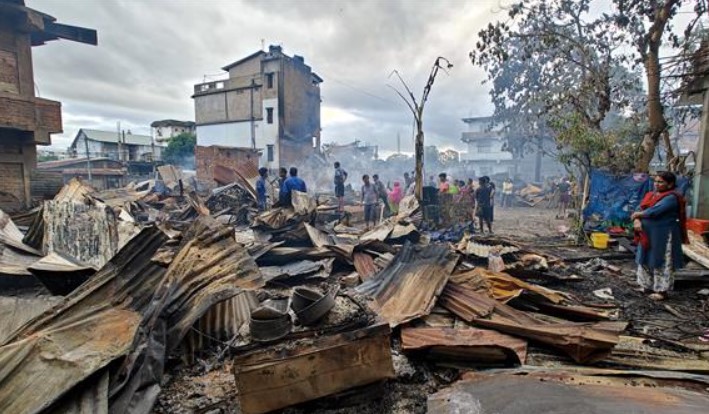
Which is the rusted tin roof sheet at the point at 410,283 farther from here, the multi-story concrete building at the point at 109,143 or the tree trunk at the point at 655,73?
the multi-story concrete building at the point at 109,143

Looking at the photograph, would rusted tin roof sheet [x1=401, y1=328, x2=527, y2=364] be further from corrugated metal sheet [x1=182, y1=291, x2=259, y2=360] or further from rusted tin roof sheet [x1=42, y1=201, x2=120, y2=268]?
rusted tin roof sheet [x1=42, y1=201, x2=120, y2=268]

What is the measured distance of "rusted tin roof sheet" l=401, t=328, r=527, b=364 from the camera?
274cm

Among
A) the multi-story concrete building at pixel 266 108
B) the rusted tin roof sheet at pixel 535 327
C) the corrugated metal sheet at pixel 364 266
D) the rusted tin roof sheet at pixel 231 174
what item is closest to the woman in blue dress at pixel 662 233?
the rusted tin roof sheet at pixel 535 327

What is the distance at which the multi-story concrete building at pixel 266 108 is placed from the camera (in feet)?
95.7

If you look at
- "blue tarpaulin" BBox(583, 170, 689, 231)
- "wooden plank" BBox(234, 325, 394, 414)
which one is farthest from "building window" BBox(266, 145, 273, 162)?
"wooden plank" BBox(234, 325, 394, 414)

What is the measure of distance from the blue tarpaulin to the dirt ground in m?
3.57

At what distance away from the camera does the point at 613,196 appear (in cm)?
813

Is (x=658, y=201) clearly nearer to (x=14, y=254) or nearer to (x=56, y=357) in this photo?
(x=56, y=357)

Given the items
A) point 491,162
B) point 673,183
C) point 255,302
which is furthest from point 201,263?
Answer: point 491,162

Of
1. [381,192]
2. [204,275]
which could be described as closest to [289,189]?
[381,192]

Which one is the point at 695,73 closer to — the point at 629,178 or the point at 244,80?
the point at 629,178

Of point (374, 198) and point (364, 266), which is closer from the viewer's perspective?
point (364, 266)

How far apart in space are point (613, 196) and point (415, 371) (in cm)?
790

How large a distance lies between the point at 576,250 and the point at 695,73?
414 centimetres
